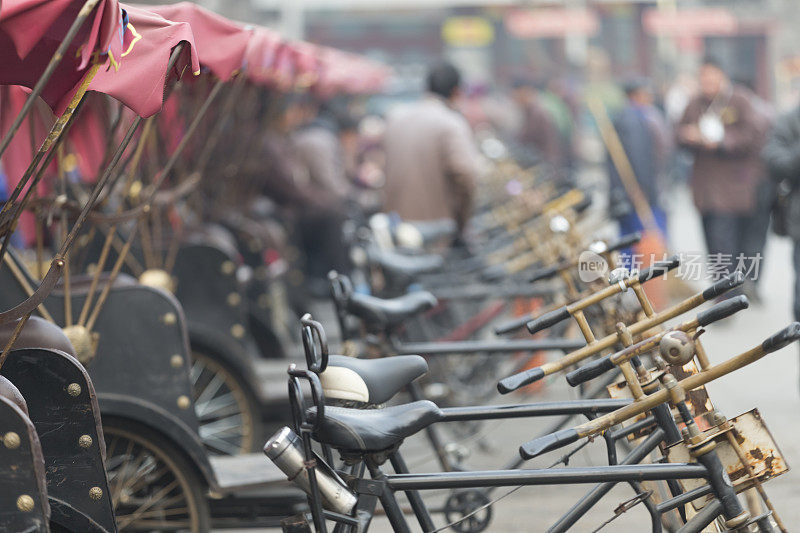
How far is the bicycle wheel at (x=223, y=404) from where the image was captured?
19.5 feet

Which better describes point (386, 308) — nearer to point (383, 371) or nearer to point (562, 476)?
point (383, 371)

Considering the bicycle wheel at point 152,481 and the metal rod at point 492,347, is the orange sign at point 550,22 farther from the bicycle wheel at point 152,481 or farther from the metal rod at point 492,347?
the bicycle wheel at point 152,481

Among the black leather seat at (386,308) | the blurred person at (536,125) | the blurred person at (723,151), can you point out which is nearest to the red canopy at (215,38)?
the black leather seat at (386,308)

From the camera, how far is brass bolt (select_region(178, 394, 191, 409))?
15.2 ft

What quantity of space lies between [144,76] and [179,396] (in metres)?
1.81

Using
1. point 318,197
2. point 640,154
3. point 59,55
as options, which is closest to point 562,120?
point 640,154

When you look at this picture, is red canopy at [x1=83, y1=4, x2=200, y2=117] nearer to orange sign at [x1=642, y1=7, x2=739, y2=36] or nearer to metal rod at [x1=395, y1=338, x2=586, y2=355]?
metal rod at [x1=395, y1=338, x2=586, y2=355]

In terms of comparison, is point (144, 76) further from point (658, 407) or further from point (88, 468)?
point (658, 407)

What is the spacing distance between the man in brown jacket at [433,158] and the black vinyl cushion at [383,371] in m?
5.10

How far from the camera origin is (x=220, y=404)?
5.98 metres

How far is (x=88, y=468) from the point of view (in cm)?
338

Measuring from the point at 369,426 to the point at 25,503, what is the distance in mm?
797

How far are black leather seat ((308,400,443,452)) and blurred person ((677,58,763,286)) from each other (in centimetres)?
682

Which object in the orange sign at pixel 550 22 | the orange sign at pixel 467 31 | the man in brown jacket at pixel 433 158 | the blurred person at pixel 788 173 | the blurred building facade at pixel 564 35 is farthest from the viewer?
the orange sign at pixel 550 22
